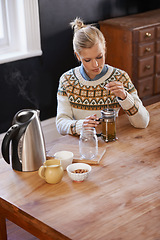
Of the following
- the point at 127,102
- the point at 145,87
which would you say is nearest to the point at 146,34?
the point at 145,87

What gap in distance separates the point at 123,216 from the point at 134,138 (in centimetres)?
69

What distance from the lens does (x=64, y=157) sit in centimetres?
187

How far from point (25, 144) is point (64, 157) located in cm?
19

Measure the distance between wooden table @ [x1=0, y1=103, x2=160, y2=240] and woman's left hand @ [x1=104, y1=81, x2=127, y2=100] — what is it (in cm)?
33

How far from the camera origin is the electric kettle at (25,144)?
70.3 inches

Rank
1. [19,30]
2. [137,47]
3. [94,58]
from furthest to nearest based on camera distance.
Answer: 1. [137,47]
2. [19,30]
3. [94,58]

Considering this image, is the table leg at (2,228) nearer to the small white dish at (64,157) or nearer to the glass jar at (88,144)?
the small white dish at (64,157)

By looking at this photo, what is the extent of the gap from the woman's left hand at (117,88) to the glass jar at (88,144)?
Answer: 1.10 ft

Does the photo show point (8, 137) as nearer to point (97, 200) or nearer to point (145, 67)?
point (97, 200)

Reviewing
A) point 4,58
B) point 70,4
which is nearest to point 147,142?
point 4,58

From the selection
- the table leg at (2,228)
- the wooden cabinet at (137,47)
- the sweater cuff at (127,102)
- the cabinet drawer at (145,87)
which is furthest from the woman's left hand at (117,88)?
the cabinet drawer at (145,87)

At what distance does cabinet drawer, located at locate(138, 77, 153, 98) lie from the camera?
4.13 meters

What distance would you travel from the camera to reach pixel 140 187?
1664 millimetres

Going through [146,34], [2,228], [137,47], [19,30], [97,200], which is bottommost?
[2,228]
